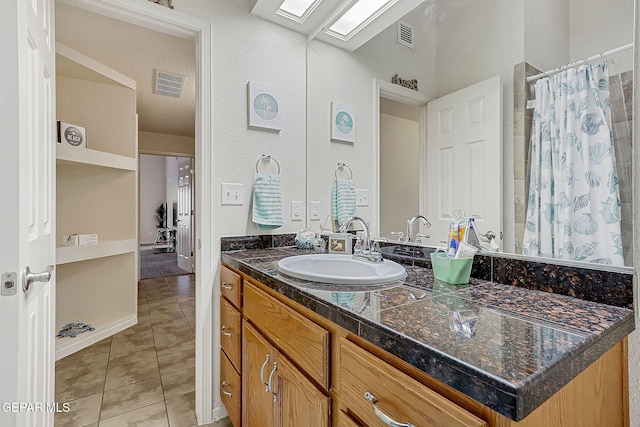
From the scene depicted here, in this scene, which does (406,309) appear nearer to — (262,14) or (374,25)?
(374,25)

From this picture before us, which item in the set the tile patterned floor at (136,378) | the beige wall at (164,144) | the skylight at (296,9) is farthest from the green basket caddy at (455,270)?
the beige wall at (164,144)

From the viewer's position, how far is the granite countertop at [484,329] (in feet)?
1.40

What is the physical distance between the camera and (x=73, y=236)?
254 cm

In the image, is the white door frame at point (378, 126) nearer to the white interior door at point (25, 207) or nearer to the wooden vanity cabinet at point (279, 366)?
the wooden vanity cabinet at point (279, 366)

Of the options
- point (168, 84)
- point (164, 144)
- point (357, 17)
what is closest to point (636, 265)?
point (357, 17)

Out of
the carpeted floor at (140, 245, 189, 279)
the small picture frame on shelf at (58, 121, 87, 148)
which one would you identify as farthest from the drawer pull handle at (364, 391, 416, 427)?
the carpeted floor at (140, 245, 189, 279)

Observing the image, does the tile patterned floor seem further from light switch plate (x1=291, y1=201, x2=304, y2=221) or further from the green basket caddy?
the green basket caddy

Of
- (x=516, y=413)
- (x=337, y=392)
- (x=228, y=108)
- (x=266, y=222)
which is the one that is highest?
(x=228, y=108)

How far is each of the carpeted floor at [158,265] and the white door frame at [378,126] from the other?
449 cm

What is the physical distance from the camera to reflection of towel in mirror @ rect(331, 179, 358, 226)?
168cm

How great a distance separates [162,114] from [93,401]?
338 centimetres

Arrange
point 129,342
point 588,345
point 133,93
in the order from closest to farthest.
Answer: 1. point 588,345
2. point 129,342
3. point 133,93

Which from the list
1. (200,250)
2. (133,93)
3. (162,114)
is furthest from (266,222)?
(162,114)

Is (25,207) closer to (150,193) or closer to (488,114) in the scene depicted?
(488,114)
